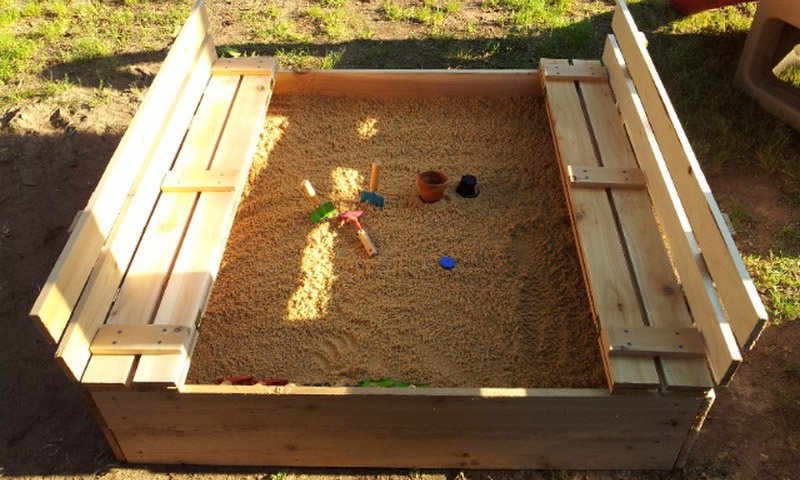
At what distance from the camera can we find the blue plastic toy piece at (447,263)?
3332 millimetres

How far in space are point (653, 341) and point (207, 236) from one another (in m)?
1.88

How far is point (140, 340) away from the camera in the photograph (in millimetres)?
2625

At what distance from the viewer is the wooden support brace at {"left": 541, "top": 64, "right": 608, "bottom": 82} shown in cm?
405

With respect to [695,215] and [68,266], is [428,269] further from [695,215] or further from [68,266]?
[68,266]

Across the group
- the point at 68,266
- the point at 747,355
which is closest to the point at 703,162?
the point at 747,355

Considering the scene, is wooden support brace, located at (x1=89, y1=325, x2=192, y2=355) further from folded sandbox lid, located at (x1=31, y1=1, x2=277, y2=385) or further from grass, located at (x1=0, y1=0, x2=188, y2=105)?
grass, located at (x1=0, y1=0, x2=188, y2=105)

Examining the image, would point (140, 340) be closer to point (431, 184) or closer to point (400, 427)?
point (400, 427)

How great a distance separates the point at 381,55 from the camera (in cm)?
492

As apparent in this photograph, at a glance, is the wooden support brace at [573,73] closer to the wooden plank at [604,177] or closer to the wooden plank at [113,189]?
the wooden plank at [604,177]

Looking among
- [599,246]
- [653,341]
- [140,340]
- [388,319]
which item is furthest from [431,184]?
[140,340]

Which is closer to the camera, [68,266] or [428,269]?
[68,266]

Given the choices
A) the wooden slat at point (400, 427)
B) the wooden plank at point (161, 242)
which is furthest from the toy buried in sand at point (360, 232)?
the wooden slat at point (400, 427)

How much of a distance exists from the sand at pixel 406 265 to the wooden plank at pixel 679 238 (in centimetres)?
46

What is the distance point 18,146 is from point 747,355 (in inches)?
159
